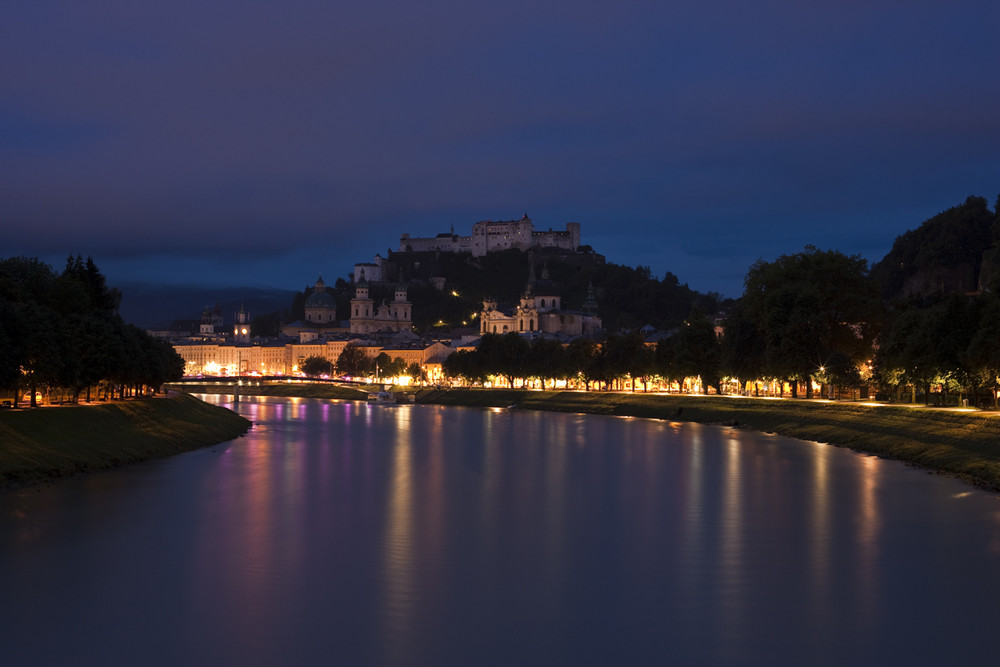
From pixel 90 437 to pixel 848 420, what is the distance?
103 feet

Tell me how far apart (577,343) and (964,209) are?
33757 millimetres

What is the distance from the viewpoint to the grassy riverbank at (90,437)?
3125 cm

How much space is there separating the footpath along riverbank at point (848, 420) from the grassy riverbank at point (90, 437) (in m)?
26.3

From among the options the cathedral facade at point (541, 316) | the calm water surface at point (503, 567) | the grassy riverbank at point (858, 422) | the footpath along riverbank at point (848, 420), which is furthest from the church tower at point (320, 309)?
the calm water surface at point (503, 567)

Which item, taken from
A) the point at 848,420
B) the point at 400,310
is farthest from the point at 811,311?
the point at 400,310

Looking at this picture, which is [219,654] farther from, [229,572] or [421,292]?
[421,292]

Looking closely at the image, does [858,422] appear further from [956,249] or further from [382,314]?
[382,314]

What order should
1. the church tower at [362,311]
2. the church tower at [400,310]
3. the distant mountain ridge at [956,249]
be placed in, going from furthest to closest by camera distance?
the church tower at [362,311] < the church tower at [400,310] < the distant mountain ridge at [956,249]

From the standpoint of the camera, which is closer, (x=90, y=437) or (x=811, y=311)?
(x=90, y=437)

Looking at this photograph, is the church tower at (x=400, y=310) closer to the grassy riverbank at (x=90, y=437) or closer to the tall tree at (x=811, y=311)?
the tall tree at (x=811, y=311)

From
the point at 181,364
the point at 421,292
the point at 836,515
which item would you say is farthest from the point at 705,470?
the point at 421,292

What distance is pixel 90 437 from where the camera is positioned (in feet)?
124

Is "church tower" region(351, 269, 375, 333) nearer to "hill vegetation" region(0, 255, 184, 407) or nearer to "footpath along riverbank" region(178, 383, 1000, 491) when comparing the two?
"footpath along riverbank" region(178, 383, 1000, 491)

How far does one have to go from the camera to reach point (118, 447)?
38.9 m
